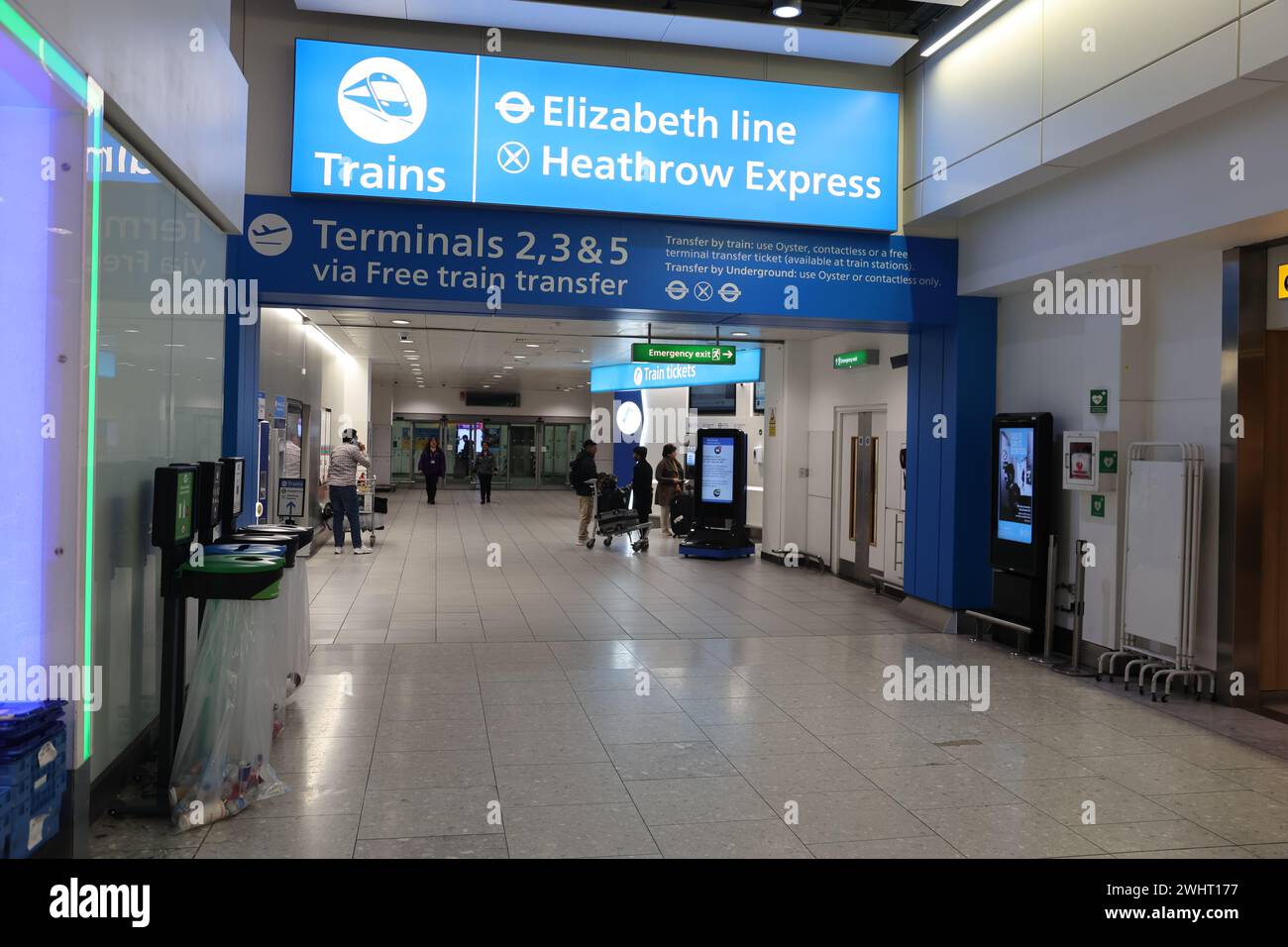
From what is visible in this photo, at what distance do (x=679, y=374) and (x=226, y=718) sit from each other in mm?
11840

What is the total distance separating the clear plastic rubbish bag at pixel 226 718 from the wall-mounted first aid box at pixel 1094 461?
5.29 meters

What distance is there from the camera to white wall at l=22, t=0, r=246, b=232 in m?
3.13

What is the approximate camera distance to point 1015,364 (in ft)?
26.3

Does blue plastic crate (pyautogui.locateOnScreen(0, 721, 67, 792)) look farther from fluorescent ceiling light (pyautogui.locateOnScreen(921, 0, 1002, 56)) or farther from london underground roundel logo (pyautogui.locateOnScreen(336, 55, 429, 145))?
fluorescent ceiling light (pyautogui.locateOnScreen(921, 0, 1002, 56))

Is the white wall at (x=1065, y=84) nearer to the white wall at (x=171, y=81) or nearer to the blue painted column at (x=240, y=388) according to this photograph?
the white wall at (x=171, y=81)

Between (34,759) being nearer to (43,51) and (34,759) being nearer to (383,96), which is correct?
(43,51)

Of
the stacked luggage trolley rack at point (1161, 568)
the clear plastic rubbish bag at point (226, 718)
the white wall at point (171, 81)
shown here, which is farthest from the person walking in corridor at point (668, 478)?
the clear plastic rubbish bag at point (226, 718)

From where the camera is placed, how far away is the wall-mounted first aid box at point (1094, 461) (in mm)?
6656

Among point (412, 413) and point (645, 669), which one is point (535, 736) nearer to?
point (645, 669)

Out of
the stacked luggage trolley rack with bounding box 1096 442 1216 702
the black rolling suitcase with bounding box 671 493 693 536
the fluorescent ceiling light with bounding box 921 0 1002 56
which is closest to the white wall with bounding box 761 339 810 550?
the black rolling suitcase with bounding box 671 493 693 536

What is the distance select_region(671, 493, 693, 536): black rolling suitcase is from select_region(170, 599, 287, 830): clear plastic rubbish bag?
1106 centimetres

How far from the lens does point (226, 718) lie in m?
3.83

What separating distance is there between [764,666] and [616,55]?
4771 millimetres
